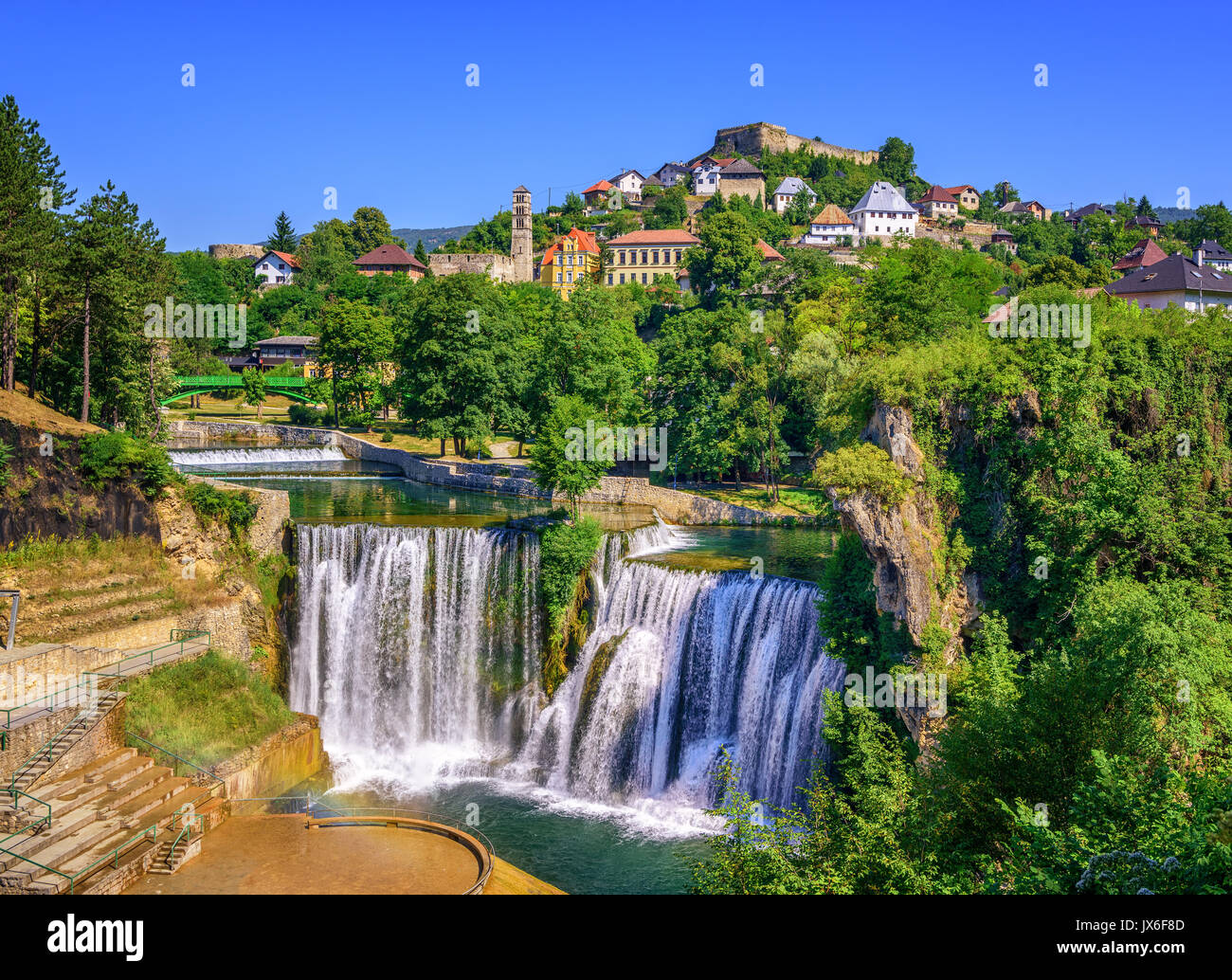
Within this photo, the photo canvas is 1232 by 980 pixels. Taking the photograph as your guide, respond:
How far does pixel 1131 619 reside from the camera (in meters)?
17.0

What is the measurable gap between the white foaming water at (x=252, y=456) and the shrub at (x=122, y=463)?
67.3ft

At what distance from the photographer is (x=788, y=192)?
125125 millimetres

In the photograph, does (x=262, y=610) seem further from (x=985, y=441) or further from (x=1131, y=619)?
(x=1131, y=619)

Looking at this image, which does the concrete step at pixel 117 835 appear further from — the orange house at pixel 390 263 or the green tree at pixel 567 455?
the orange house at pixel 390 263

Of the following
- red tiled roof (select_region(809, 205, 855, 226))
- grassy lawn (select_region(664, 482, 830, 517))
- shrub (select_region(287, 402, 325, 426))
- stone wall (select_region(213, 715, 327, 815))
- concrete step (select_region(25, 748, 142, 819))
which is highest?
red tiled roof (select_region(809, 205, 855, 226))

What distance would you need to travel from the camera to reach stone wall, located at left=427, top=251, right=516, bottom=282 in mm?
109625

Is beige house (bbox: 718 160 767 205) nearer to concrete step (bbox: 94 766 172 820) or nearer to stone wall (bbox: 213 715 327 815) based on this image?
stone wall (bbox: 213 715 327 815)

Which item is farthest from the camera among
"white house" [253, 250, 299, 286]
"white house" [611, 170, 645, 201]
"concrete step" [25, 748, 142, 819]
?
"white house" [611, 170, 645, 201]

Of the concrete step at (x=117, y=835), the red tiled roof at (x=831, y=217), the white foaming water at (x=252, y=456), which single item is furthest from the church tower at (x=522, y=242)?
the concrete step at (x=117, y=835)

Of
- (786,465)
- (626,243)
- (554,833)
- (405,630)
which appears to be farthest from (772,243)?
(554,833)

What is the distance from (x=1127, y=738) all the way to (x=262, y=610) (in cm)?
2484

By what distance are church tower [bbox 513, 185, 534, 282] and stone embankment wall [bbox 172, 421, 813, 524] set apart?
184 ft

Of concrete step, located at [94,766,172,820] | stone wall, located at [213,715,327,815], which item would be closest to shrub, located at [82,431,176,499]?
stone wall, located at [213,715,327,815]

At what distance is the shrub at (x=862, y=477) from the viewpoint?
22.9 meters
